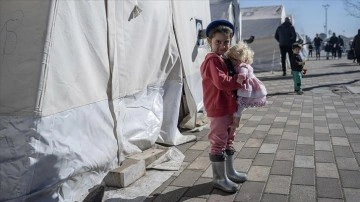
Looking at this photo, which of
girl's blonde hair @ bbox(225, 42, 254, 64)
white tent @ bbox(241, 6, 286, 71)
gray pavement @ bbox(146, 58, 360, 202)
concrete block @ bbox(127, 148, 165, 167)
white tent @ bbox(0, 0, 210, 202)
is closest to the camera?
white tent @ bbox(0, 0, 210, 202)

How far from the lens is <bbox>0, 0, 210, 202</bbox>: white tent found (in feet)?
8.63

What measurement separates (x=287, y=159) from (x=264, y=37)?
14.1m

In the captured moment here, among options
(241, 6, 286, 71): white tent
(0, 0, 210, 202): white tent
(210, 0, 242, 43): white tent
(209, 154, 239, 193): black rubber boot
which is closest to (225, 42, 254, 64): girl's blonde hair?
(209, 154, 239, 193): black rubber boot

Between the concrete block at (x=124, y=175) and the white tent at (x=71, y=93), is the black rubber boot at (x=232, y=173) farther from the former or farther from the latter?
the white tent at (x=71, y=93)

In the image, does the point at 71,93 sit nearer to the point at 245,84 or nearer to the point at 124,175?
the point at 124,175

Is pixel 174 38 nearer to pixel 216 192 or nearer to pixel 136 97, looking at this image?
pixel 136 97

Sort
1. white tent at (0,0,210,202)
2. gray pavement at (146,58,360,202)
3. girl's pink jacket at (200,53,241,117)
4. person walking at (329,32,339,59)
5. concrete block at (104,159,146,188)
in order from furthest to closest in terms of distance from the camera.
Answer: person walking at (329,32,339,59), concrete block at (104,159,146,188), gray pavement at (146,58,360,202), girl's pink jacket at (200,53,241,117), white tent at (0,0,210,202)

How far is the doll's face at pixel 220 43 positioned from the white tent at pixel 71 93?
1.08m

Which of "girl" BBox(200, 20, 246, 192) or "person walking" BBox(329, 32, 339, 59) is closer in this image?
"girl" BBox(200, 20, 246, 192)

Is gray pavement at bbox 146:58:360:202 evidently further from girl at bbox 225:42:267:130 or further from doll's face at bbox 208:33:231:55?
doll's face at bbox 208:33:231:55

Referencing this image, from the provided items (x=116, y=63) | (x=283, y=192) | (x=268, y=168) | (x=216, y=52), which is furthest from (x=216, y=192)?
(x=116, y=63)

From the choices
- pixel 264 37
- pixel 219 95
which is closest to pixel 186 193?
Result: pixel 219 95

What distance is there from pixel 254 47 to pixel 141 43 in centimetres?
1423

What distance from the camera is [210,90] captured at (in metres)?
3.18
